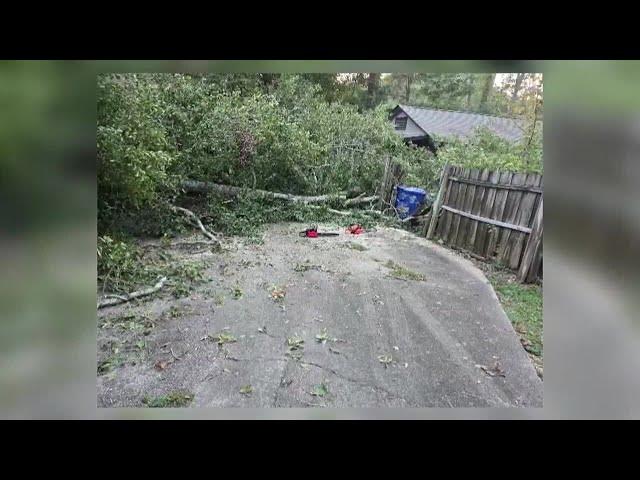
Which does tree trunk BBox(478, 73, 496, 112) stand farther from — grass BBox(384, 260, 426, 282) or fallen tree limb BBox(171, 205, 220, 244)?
fallen tree limb BBox(171, 205, 220, 244)

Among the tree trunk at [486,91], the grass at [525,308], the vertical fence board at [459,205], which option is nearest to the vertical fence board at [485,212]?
the vertical fence board at [459,205]

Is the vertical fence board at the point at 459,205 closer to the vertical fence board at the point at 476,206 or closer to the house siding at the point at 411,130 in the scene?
the vertical fence board at the point at 476,206

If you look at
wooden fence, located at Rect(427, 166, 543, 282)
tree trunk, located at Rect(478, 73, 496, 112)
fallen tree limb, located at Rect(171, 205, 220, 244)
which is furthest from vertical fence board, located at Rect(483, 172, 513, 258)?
fallen tree limb, located at Rect(171, 205, 220, 244)

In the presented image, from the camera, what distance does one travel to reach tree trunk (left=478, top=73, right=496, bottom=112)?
83.0 inches

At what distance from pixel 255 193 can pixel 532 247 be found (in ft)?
4.78

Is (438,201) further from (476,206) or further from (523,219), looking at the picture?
(523,219)

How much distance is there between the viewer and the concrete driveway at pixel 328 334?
7.13 feet

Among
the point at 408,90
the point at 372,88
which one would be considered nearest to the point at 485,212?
the point at 408,90

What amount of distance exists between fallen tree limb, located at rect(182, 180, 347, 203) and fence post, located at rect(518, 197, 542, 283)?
1009 millimetres

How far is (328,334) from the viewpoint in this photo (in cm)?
229
